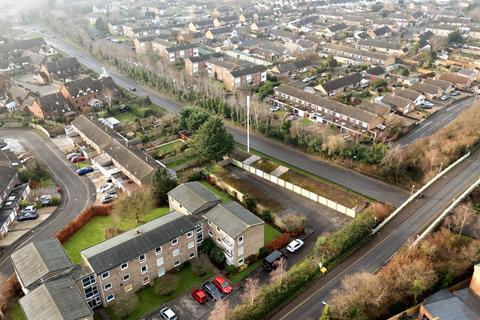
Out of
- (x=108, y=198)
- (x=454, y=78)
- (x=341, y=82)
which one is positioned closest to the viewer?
(x=108, y=198)

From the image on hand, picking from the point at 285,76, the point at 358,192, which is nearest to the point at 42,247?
the point at 358,192

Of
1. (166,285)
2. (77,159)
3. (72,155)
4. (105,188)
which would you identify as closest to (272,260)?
(166,285)

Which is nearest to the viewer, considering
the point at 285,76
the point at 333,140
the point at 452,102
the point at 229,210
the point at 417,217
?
the point at 229,210

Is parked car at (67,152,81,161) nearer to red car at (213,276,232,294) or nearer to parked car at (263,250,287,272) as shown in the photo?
red car at (213,276,232,294)

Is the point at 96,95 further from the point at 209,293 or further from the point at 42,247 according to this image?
the point at 209,293

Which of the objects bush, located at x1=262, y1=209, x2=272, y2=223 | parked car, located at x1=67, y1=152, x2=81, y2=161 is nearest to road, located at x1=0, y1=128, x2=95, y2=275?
parked car, located at x1=67, y1=152, x2=81, y2=161

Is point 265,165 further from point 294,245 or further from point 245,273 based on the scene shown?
point 245,273

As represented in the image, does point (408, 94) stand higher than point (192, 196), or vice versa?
point (192, 196)
